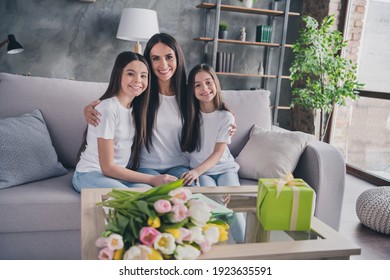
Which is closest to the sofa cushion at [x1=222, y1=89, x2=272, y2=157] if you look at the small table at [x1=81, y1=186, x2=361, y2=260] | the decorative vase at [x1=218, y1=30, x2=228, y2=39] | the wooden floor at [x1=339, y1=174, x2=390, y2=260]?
the wooden floor at [x1=339, y1=174, x2=390, y2=260]

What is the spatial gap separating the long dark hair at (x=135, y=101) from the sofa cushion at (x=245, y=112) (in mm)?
622

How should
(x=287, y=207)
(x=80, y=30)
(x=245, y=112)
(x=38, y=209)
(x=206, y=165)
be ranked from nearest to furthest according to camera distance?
(x=287, y=207) → (x=38, y=209) → (x=206, y=165) → (x=245, y=112) → (x=80, y=30)

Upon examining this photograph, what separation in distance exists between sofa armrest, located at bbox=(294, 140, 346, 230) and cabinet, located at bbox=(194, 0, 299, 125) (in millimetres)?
2437

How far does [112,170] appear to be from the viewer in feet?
5.72

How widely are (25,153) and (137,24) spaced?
239cm

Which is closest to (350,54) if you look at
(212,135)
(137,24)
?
(137,24)

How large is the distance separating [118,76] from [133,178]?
1.56 ft

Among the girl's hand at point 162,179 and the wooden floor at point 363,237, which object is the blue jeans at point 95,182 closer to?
the girl's hand at point 162,179

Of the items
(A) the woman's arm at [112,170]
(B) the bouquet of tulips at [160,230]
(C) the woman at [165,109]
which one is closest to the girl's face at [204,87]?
(C) the woman at [165,109]

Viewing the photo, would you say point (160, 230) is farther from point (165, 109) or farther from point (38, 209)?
point (165, 109)

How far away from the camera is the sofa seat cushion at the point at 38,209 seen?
163cm

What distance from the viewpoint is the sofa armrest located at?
78.0 inches
